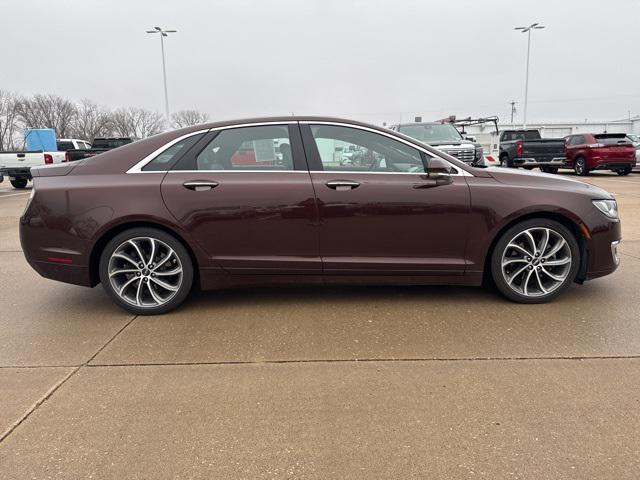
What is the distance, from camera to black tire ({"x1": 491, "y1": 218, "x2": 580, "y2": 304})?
3904mm

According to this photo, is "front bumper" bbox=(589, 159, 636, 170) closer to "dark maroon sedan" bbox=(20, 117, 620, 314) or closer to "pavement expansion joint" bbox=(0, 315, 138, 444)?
"dark maroon sedan" bbox=(20, 117, 620, 314)

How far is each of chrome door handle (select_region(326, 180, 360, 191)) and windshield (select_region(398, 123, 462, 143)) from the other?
828 centimetres

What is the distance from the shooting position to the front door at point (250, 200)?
3.77 metres

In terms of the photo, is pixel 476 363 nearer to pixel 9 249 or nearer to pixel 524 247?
pixel 524 247

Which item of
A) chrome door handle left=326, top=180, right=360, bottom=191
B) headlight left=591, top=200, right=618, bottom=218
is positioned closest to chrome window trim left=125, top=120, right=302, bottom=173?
chrome door handle left=326, top=180, right=360, bottom=191

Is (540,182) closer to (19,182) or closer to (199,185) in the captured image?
(199,185)

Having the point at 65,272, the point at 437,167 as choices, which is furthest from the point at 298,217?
the point at 65,272

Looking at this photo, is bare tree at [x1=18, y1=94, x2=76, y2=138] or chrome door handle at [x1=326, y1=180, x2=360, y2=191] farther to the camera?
bare tree at [x1=18, y1=94, x2=76, y2=138]

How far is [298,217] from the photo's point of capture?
3.79 metres

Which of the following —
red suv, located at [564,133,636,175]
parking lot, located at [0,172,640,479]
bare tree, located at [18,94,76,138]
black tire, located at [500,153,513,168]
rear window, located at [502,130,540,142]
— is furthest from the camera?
bare tree, located at [18,94,76,138]

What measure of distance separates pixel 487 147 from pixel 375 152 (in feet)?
86.4

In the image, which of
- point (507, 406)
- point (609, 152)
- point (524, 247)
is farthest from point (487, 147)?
point (507, 406)

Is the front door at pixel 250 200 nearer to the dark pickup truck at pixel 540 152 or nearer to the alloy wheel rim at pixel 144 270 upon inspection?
the alloy wheel rim at pixel 144 270

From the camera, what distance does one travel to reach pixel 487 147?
28078mm
